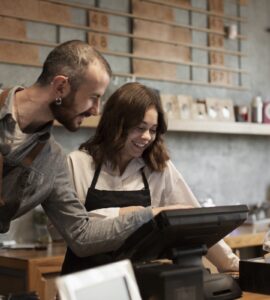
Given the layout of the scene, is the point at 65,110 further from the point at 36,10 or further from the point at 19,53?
the point at 36,10

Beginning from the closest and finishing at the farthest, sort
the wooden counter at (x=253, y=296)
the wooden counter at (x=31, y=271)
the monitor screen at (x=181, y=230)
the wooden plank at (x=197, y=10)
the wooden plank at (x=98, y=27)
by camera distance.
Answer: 1. the monitor screen at (x=181, y=230)
2. the wooden counter at (x=253, y=296)
3. the wooden counter at (x=31, y=271)
4. the wooden plank at (x=98, y=27)
5. the wooden plank at (x=197, y=10)

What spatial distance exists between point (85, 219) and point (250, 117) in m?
3.42

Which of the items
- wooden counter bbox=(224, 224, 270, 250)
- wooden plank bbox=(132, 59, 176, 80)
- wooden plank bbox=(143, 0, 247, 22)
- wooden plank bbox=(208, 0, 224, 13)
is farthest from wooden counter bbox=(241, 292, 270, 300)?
wooden plank bbox=(208, 0, 224, 13)

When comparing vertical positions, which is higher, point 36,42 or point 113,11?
point 113,11

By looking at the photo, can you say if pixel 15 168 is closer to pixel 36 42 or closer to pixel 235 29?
pixel 36 42

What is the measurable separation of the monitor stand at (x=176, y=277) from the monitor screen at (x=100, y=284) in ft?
1.17

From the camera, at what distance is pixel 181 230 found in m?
1.80

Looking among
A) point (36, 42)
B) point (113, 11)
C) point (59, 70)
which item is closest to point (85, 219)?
point (59, 70)

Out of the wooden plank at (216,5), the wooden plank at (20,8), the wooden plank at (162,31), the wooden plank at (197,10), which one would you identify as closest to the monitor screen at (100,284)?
the wooden plank at (20,8)

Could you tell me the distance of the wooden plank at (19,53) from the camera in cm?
407

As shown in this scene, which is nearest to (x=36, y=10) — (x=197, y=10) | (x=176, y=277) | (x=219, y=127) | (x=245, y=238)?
(x=197, y=10)

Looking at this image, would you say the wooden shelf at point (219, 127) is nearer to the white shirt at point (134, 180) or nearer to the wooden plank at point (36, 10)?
the wooden plank at point (36, 10)

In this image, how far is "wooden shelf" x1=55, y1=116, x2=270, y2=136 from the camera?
4734 mm

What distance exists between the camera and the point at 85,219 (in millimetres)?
2365
